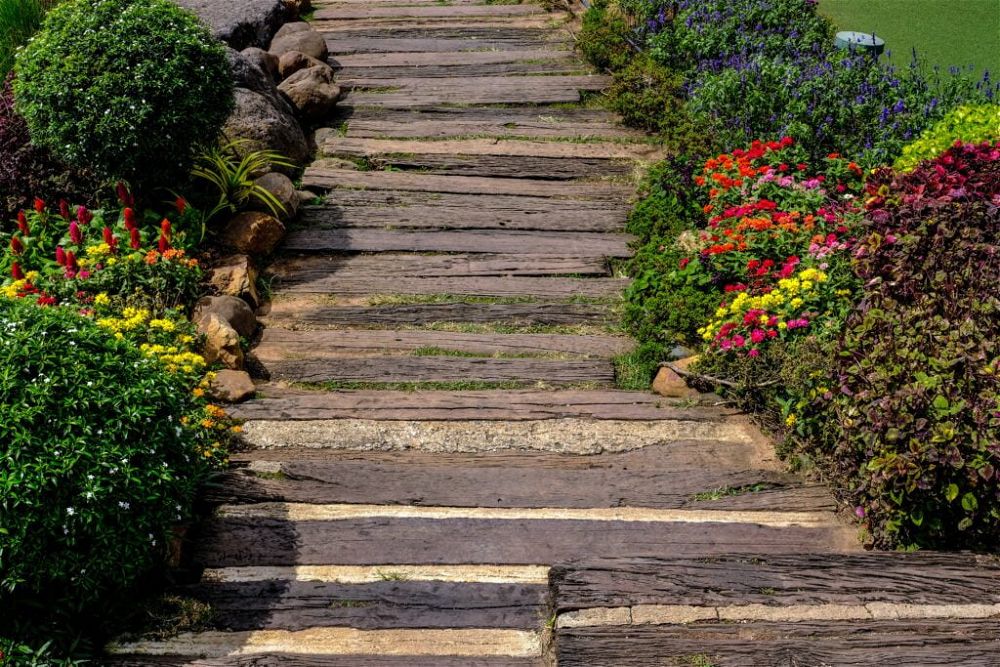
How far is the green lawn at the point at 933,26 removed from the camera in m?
8.94

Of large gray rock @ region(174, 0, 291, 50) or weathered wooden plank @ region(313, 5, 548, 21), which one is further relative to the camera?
weathered wooden plank @ region(313, 5, 548, 21)

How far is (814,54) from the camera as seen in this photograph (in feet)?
28.7

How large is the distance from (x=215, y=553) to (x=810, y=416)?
286 cm

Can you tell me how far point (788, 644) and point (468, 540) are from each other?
156cm

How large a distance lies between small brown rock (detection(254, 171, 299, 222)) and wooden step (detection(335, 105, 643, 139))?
130cm

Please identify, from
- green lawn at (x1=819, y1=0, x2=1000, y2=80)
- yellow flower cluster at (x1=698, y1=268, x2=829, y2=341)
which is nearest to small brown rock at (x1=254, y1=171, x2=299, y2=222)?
yellow flower cluster at (x1=698, y1=268, x2=829, y2=341)

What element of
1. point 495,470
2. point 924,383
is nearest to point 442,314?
point 495,470

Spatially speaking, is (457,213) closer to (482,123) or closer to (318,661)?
(482,123)

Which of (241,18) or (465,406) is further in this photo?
(241,18)

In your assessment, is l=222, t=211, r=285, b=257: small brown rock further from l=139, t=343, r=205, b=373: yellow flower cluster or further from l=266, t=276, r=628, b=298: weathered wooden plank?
l=139, t=343, r=205, b=373: yellow flower cluster

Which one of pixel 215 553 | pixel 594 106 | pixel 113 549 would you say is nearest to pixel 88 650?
pixel 113 549

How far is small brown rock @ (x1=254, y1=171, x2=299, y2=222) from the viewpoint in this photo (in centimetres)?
724

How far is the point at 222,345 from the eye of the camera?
18.9 feet

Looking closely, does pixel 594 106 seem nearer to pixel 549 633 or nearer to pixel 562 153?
pixel 562 153
